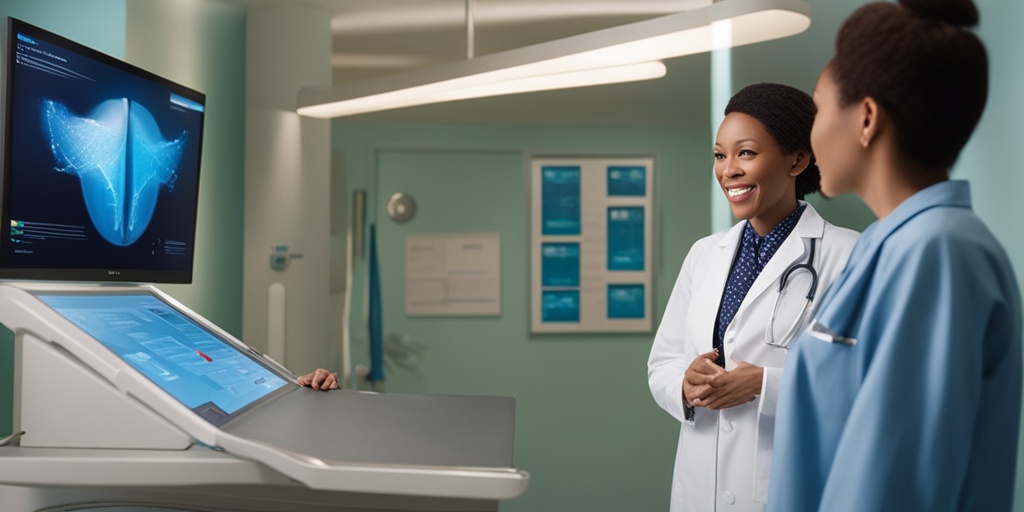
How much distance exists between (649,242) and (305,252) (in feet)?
8.03

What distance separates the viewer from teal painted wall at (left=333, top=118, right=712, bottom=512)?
198 inches

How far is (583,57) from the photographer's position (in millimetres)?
2213

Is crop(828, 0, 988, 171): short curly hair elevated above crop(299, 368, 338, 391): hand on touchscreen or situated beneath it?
elevated above

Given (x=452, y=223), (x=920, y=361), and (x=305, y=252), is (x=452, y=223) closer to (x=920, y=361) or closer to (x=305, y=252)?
(x=305, y=252)

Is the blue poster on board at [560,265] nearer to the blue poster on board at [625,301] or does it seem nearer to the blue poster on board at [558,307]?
the blue poster on board at [558,307]

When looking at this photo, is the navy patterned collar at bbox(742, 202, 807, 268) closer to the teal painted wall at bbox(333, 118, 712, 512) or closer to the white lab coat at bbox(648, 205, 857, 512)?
the white lab coat at bbox(648, 205, 857, 512)

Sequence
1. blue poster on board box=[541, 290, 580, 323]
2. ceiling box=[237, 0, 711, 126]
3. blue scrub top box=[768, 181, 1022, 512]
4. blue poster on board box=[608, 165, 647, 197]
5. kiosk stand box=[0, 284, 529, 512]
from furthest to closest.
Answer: blue poster on board box=[608, 165, 647, 197] → blue poster on board box=[541, 290, 580, 323] → ceiling box=[237, 0, 711, 126] → kiosk stand box=[0, 284, 529, 512] → blue scrub top box=[768, 181, 1022, 512]

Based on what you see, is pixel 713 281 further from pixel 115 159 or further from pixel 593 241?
pixel 593 241

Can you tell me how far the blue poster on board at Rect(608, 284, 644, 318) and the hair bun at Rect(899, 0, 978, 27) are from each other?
4.30 meters

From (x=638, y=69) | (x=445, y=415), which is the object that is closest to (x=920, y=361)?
(x=445, y=415)

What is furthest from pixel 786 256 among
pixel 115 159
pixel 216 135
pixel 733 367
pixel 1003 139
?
pixel 216 135

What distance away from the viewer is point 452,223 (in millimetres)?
5090

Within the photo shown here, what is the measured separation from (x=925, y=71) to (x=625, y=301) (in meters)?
4.32

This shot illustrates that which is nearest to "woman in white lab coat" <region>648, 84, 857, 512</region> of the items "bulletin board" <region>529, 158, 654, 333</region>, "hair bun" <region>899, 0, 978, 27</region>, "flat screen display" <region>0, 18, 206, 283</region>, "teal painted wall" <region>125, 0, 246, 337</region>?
"hair bun" <region>899, 0, 978, 27</region>
